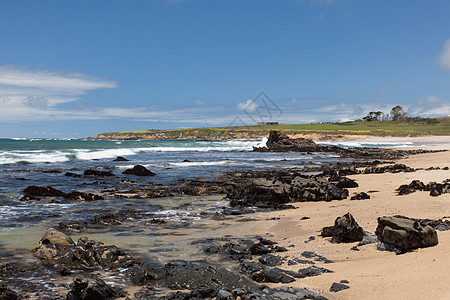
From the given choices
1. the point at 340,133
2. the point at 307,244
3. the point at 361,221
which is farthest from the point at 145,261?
the point at 340,133

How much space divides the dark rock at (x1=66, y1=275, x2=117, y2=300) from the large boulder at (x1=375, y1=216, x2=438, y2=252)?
4.70 meters

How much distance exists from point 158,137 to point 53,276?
5720 inches

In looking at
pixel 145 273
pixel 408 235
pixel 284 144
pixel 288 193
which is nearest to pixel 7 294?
pixel 145 273

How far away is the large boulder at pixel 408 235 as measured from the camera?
18.2ft

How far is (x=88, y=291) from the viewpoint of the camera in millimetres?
4570

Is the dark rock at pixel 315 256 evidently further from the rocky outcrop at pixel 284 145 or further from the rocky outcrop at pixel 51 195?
the rocky outcrop at pixel 284 145

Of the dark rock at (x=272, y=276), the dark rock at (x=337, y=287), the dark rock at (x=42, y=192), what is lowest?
the dark rock at (x=42, y=192)

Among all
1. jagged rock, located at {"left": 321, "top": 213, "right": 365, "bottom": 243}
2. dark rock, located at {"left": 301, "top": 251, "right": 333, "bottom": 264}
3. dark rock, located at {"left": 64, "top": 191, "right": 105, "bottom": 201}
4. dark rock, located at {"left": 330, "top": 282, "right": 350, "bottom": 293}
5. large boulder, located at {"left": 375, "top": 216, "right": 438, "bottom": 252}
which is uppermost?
large boulder, located at {"left": 375, "top": 216, "right": 438, "bottom": 252}

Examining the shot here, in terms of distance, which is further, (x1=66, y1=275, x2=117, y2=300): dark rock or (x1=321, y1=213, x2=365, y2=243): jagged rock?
(x1=321, y1=213, x2=365, y2=243): jagged rock

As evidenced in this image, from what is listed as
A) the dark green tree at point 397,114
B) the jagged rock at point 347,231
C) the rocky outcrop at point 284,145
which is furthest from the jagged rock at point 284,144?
the dark green tree at point 397,114

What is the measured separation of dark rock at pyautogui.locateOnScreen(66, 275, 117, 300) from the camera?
457 cm

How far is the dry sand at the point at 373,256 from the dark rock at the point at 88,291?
2.73 m

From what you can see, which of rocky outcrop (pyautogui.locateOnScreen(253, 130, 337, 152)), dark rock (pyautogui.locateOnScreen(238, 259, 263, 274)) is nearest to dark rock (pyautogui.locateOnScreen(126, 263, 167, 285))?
dark rock (pyautogui.locateOnScreen(238, 259, 263, 274))

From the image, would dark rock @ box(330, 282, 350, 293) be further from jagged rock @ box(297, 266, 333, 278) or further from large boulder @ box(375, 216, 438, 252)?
large boulder @ box(375, 216, 438, 252)
